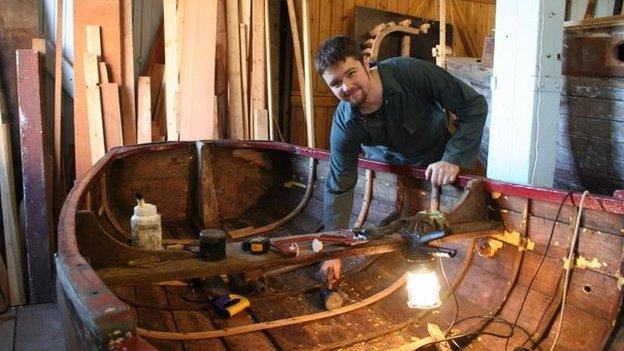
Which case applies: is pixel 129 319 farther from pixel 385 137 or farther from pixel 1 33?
pixel 1 33

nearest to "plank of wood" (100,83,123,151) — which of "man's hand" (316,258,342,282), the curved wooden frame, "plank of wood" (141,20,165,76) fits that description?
"plank of wood" (141,20,165,76)

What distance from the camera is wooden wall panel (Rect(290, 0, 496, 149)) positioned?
19.1 ft

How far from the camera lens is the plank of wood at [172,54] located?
4.48 meters

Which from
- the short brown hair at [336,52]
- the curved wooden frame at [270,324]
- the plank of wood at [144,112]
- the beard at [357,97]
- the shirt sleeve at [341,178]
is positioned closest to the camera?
the curved wooden frame at [270,324]

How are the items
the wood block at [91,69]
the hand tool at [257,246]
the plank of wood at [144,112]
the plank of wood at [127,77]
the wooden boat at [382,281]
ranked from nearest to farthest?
the wooden boat at [382,281] → the hand tool at [257,246] → the wood block at [91,69] → the plank of wood at [127,77] → the plank of wood at [144,112]

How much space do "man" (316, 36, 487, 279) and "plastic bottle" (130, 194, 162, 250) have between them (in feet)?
3.45

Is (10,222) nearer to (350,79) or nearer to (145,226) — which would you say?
(145,226)

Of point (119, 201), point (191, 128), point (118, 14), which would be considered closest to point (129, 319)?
point (119, 201)

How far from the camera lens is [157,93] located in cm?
493

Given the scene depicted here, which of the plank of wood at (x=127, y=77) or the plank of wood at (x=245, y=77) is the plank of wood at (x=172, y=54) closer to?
the plank of wood at (x=127, y=77)

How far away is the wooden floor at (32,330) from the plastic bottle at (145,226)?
2.12 meters

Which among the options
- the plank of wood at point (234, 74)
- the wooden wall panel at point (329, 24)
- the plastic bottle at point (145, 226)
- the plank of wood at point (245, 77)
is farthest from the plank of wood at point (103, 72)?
the plastic bottle at point (145, 226)

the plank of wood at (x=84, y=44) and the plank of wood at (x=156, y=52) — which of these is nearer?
the plank of wood at (x=84, y=44)

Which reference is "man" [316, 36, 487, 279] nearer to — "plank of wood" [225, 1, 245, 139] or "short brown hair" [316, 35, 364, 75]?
"short brown hair" [316, 35, 364, 75]
